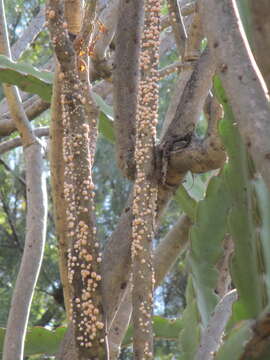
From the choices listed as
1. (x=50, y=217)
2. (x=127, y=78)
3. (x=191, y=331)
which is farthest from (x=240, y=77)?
(x=50, y=217)

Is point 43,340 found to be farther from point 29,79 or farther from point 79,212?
point 79,212

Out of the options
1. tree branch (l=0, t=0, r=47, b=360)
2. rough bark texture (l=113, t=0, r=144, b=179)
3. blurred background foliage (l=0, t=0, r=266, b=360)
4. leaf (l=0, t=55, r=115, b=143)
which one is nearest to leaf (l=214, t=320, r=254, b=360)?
rough bark texture (l=113, t=0, r=144, b=179)

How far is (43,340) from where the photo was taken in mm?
2312

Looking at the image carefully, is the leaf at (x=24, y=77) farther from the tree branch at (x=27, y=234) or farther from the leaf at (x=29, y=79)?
the tree branch at (x=27, y=234)

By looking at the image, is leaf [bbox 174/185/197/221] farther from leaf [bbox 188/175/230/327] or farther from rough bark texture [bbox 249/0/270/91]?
rough bark texture [bbox 249/0/270/91]

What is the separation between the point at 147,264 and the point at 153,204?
13 centimetres

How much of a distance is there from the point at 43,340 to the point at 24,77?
2.35ft

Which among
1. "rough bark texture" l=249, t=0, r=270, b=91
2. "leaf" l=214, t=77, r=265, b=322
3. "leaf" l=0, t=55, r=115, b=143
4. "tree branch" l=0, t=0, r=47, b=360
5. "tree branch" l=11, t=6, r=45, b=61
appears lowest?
"leaf" l=214, t=77, r=265, b=322

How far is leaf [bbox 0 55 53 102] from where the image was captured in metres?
2.19

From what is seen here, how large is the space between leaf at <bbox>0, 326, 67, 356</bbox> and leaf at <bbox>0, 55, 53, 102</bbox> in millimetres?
649

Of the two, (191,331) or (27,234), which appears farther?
(27,234)

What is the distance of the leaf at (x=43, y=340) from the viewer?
2.29 meters

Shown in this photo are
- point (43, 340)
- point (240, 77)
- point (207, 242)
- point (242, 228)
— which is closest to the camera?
point (240, 77)

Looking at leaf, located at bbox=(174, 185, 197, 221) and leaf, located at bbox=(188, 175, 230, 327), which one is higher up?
leaf, located at bbox=(174, 185, 197, 221)
